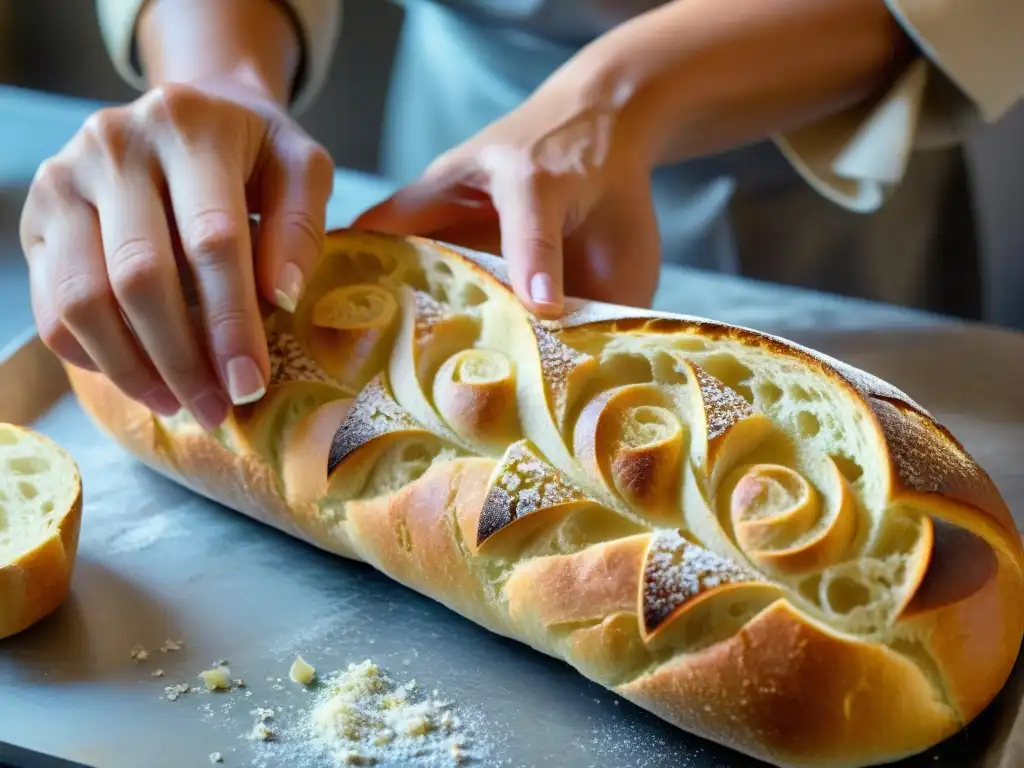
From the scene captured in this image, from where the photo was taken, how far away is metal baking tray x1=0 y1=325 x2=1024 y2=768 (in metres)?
0.96

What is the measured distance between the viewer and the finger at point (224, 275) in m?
1.07

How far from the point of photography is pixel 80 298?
1.07 meters

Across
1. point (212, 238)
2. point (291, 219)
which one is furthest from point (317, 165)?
point (212, 238)

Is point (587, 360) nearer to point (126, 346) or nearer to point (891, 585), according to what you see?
point (891, 585)

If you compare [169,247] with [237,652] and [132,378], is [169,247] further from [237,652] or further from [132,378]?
[237,652]

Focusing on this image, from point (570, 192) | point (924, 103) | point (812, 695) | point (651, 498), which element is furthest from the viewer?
point (924, 103)

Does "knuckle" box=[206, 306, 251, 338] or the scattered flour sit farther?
"knuckle" box=[206, 306, 251, 338]

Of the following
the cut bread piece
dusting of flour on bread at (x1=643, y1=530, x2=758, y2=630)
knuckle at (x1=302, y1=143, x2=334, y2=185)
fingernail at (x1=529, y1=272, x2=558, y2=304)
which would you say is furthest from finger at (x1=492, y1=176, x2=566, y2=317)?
A: the cut bread piece

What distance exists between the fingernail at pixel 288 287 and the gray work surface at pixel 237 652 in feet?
0.90

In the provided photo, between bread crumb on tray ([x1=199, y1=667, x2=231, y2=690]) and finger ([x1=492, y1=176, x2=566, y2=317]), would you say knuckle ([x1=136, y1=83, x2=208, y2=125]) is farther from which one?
bread crumb on tray ([x1=199, y1=667, x2=231, y2=690])

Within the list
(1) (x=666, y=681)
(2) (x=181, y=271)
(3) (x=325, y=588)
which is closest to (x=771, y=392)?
(1) (x=666, y=681)

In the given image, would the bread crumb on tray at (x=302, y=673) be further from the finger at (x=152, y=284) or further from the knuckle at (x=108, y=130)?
the knuckle at (x=108, y=130)

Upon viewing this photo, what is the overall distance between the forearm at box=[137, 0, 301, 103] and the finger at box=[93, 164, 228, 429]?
1.28 ft

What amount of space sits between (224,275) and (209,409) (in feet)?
0.51
